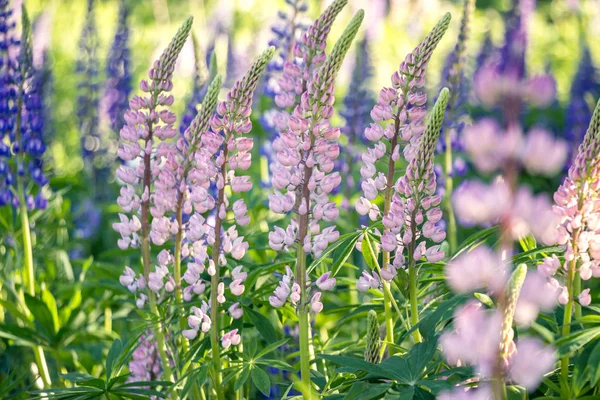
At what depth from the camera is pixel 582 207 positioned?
158cm

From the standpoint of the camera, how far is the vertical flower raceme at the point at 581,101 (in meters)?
4.81

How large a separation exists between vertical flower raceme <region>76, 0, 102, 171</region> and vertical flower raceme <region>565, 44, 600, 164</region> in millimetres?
3195

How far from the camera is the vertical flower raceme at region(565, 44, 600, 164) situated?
4.81 meters

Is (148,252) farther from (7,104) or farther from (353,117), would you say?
(353,117)

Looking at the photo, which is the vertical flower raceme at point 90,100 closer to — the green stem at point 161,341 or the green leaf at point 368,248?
the green stem at point 161,341

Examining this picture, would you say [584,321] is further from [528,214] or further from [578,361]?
[528,214]

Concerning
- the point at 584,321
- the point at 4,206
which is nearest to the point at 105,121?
the point at 4,206

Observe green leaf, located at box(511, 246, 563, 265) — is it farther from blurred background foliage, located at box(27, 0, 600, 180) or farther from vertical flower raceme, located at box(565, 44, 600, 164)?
blurred background foliage, located at box(27, 0, 600, 180)

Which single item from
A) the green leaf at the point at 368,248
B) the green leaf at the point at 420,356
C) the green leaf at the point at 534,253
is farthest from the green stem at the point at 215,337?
the green leaf at the point at 534,253

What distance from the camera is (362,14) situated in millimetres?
1819

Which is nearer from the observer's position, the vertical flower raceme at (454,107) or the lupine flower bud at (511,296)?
the lupine flower bud at (511,296)

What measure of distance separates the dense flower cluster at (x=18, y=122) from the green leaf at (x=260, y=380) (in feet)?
4.64

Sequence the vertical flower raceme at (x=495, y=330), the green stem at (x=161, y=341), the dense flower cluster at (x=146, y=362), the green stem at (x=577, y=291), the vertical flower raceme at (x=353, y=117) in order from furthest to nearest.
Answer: the vertical flower raceme at (x=353, y=117) < the dense flower cluster at (x=146, y=362) < the green stem at (x=161, y=341) < the green stem at (x=577, y=291) < the vertical flower raceme at (x=495, y=330)

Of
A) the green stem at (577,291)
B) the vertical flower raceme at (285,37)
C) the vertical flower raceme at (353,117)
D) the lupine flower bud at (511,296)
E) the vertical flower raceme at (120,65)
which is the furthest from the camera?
the vertical flower raceme at (120,65)
